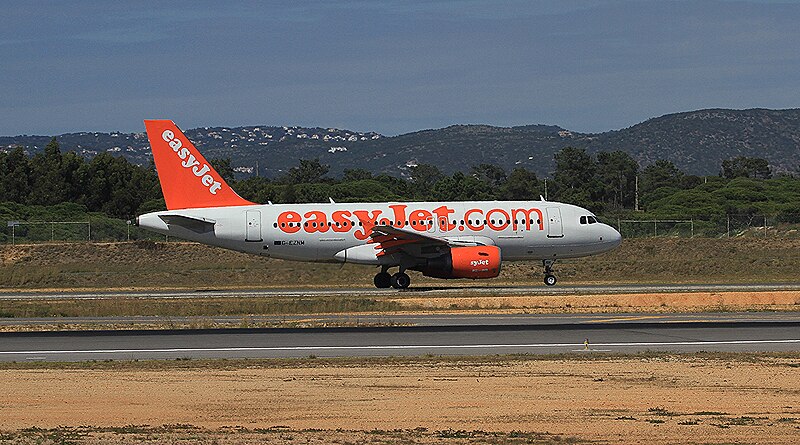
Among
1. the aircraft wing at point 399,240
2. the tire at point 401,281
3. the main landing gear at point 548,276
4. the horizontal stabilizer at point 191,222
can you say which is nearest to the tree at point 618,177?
the main landing gear at point 548,276

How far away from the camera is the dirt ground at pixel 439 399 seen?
1534 cm

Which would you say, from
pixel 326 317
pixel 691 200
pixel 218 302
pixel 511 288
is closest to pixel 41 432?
pixel 326 317

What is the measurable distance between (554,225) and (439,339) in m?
21.4

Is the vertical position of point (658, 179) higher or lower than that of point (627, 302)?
higher

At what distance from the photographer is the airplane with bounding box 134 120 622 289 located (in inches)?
1853

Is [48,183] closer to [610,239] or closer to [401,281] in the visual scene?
[401,281]

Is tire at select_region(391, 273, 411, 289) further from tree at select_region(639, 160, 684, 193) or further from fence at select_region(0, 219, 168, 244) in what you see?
tree at select_region(639, 160, 684, 193)

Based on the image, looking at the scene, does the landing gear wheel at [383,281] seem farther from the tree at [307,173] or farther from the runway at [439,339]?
the tree at [307,173]

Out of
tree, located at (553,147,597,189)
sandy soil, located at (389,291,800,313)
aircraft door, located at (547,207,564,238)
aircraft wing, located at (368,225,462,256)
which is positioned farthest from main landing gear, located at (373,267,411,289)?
tree, located at (553,147,597,189)

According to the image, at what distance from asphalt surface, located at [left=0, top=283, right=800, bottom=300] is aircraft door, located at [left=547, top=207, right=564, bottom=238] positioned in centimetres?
214

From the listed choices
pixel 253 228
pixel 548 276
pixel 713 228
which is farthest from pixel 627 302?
pixel 713 228

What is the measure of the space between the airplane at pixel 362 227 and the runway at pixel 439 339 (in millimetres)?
14433

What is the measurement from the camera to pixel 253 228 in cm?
4750

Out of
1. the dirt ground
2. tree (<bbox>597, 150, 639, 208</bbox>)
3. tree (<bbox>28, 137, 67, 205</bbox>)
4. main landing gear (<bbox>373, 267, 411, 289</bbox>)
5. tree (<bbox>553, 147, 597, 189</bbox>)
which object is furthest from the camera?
tree (<bbox>553, 147, 597, 189</bbox>)
